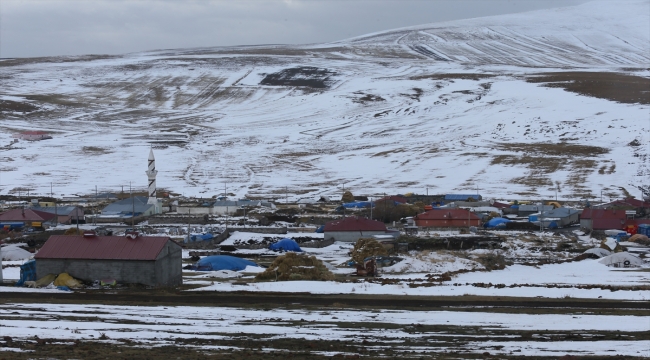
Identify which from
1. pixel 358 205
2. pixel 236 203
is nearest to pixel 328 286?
pixel 358 205

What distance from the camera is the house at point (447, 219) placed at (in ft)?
171

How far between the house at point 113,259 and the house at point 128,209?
29.8m

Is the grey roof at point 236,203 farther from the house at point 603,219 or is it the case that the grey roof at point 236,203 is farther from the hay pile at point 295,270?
the hay pile at point 295,270

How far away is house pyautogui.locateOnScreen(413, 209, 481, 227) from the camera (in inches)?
2055

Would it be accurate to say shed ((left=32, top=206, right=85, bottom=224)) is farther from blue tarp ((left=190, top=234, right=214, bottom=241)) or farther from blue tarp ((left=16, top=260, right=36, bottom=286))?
blue tarp ((left=16, top=260, right=36, bottom=286))

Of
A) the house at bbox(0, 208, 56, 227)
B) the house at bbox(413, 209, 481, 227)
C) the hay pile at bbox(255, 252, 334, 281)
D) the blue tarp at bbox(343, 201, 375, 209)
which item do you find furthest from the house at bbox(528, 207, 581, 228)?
the house at bbox(0, 208, 56, 227)

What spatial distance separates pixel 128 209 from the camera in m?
60.0

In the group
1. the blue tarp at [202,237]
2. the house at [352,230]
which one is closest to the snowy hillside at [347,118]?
the house at [352,230]

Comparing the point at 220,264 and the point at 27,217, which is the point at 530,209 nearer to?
the point at 220,264

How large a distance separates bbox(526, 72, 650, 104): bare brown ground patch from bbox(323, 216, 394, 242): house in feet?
235

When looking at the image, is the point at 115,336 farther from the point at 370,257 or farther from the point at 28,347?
the point at 370,257

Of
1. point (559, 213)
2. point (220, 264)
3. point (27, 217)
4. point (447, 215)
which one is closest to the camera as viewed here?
point (220, 264)

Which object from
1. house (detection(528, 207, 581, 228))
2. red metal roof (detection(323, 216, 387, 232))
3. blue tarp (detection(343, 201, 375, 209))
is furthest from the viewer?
blue tarp (detection(343, 201, 375, 209))

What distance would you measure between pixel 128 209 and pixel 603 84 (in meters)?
84.7
